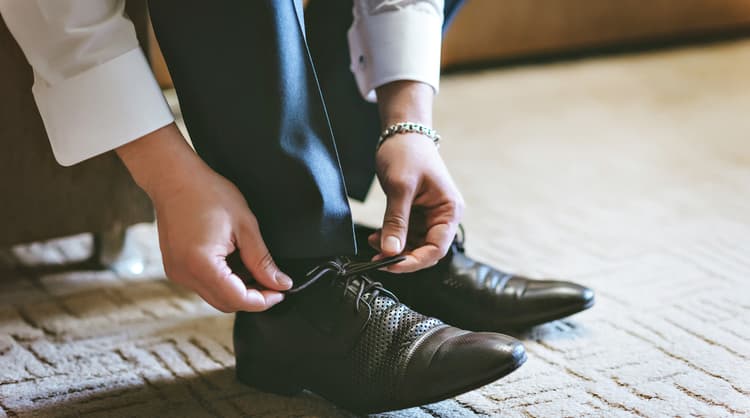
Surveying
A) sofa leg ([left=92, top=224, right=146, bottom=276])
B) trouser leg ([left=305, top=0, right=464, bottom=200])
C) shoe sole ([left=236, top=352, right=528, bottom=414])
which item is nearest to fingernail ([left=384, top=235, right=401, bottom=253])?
shoe sole ([left=236, top=352, right=528, bottom=414])

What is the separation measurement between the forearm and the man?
0.09 feet

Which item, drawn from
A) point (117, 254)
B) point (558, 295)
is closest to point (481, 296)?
point (558, 295)

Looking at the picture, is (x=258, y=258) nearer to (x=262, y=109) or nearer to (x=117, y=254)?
(x=262, y=109)

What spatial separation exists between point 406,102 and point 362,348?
0.67ft

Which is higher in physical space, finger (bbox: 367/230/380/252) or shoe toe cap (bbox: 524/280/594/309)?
finger (bbox: 367/230/380/252)

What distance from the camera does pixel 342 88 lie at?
80cm

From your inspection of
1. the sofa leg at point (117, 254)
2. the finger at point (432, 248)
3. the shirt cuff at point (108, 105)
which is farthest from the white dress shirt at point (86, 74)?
the sofa leg at point (117, 254)

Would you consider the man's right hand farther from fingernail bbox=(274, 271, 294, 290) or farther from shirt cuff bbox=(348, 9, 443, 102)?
shirt cuff bbox=(348, 9, 443, 102)

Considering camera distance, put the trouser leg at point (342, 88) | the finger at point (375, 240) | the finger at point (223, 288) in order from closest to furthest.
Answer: the finger at point (223, 288) → the finger at point (375, 240) → the trouser leg at point (342, 88)

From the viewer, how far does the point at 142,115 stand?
1.75 ft

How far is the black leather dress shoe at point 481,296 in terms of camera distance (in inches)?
27.0

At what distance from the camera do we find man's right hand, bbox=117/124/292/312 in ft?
1.69

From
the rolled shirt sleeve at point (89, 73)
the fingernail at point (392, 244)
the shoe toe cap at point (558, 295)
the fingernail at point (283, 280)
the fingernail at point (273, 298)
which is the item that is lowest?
the shoe toe cap at point (558, 295)

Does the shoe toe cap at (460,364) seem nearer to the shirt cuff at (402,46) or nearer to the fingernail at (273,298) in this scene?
the fingernail at (273,298)
